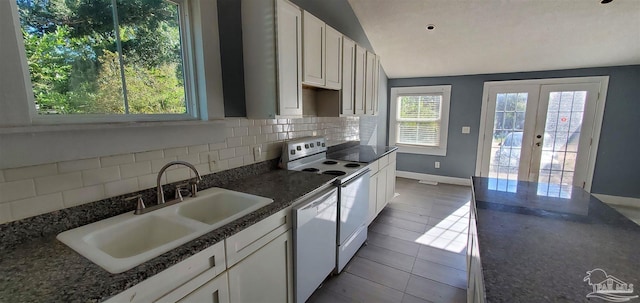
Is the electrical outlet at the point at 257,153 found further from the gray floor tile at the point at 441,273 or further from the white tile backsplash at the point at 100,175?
the gray floor tile at the point at 441,273

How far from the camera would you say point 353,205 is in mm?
2268

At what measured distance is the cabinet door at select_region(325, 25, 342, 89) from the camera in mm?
2395

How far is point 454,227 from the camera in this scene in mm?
3018

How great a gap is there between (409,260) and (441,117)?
3.23m

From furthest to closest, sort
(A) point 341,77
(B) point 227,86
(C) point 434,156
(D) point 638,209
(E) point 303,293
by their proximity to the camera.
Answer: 1. (C) point 434,156
2. (D) point 638,209
3. (A) point 341,77
4. (B) point 227,86
5. (E) point 303,293

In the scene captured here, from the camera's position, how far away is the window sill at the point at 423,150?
15.8 ft

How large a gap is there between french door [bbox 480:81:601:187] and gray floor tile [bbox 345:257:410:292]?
3.36 m

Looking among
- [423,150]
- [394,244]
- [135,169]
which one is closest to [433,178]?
[423,150]

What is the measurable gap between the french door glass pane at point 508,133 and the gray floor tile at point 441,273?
2.99 meters

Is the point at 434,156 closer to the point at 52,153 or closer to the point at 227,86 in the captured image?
the point at 227,86

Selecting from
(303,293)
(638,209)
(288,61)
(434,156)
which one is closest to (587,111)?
(638,209)

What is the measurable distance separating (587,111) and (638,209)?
1530 millimetres

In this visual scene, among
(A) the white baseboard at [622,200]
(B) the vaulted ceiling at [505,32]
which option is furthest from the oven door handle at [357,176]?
(A) the white baseboard at [622,200]

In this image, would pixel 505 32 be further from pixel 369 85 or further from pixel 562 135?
pixel 562 135
